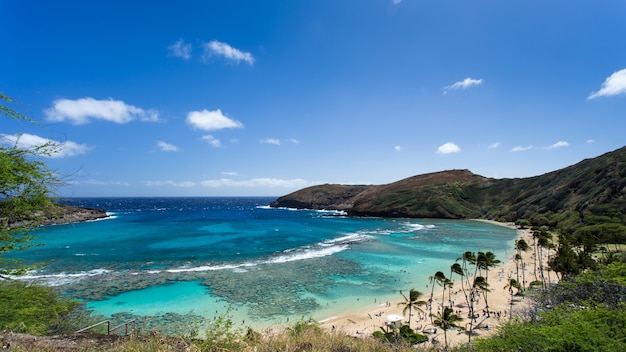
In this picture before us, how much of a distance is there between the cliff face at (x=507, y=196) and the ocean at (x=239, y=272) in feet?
82.7

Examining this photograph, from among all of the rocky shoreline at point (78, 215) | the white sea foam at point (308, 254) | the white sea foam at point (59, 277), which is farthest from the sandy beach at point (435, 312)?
the rocky shoreline at point (78, 215)

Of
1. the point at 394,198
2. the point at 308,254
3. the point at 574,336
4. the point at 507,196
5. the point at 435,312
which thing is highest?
the point at 507,196

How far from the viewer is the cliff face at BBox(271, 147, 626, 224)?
71.6 m

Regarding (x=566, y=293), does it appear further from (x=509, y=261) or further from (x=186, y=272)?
(x=186, y=272)

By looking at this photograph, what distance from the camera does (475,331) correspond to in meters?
24.1

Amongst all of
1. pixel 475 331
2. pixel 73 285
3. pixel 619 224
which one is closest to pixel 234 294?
pixel 73 285

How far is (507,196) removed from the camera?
127 metres

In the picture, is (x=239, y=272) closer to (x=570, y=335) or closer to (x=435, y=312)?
(x=435, y=312)

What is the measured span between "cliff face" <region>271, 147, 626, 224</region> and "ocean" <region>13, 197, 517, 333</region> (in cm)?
2519

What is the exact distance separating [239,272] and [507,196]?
131 metres

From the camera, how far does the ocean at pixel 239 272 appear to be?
28.2m

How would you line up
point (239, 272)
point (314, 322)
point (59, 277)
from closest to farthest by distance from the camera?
point (314, 322)
point (59, 277)
point (239, 272)

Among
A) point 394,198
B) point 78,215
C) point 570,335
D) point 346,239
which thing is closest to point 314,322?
point 570,335

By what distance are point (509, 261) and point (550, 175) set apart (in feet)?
312
